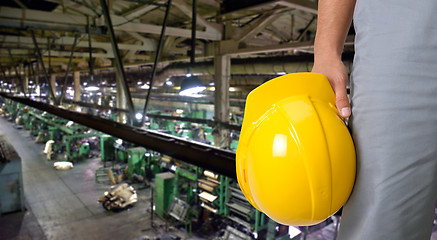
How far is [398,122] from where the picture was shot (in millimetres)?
636

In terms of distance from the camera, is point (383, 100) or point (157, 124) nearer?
point (383, 100)

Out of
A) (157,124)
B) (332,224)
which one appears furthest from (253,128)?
(157,124)

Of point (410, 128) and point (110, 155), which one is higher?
point (410, 128)

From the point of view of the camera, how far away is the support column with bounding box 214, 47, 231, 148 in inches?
363

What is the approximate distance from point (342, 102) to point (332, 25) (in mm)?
234

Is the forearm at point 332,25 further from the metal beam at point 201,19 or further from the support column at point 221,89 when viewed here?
the support column at point 221,89

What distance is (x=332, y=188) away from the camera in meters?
0.71

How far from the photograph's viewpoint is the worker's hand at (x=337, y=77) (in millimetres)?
783

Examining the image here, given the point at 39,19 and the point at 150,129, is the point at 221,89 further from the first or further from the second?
the point at 39,19

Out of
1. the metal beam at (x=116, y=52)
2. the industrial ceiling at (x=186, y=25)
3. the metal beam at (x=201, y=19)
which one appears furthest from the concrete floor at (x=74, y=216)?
the metal beam at (x=201, y=19)

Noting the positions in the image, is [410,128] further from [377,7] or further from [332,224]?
[332,224]

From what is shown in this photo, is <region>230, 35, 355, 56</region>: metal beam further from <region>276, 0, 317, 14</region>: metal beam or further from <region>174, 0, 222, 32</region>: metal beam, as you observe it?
<region>276, 0, 317, 14</region>: metal beam

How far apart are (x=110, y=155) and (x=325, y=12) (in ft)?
58.3

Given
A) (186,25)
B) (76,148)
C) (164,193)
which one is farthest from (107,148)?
(186,25)
